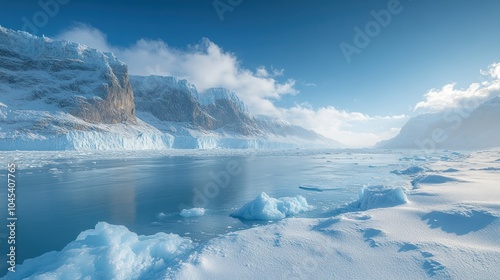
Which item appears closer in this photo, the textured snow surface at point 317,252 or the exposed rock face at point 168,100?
the textured snow surface at point 317,252

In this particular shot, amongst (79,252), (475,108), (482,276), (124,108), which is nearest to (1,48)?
(124,108)

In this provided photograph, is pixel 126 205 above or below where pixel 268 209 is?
below

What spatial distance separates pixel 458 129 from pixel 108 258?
200 metres

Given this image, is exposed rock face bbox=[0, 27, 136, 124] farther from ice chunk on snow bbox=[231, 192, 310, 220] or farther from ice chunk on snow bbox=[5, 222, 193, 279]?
ice chunk on snow bbox=[5, 222, 193, 279]

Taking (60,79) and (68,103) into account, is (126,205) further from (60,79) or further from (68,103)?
(60,79)

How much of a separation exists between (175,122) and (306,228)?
170619 millimetres

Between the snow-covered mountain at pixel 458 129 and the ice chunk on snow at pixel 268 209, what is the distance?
5452 inches

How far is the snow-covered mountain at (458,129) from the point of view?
130000 mm

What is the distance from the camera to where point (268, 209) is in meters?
10.9

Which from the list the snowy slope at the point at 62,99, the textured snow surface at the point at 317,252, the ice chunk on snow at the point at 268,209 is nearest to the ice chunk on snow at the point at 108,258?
the textured snow surface at the point at 317,252

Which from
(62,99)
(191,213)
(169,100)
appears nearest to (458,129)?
(169,100)

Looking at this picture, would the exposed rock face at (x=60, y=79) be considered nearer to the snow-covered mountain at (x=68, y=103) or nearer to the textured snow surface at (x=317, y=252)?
the snow-covered mountain at (x=68, y=103)

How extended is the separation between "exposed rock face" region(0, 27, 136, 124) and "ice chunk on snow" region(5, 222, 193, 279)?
343 feet

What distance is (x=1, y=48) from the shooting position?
10300 cm
